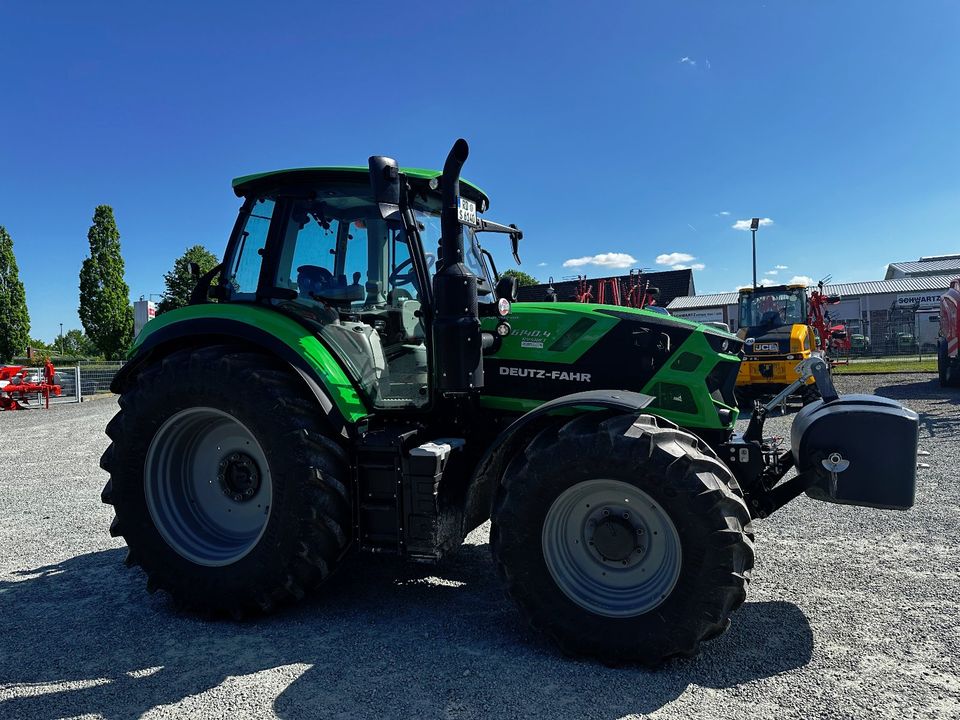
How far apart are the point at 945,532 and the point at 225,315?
5.51 metres

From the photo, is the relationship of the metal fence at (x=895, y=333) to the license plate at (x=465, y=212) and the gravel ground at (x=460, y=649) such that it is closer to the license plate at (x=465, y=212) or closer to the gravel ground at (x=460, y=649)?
the gravel ground at (x=460, y=649)

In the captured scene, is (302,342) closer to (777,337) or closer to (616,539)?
(616,539)

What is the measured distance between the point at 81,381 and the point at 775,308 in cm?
2182

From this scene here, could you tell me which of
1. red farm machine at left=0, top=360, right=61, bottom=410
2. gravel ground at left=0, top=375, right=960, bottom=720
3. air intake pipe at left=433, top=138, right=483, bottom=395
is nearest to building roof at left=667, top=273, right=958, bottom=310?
red farm machine at left=0, top=360, right=61, bottom=410

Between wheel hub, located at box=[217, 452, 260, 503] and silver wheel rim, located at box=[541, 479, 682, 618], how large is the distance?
191 cm

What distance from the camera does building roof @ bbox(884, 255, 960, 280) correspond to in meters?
48.2

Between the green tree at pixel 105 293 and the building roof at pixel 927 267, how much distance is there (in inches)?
2114

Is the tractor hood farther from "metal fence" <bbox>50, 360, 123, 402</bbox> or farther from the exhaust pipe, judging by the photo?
"metal fence" <bbox>50, 360, 123, 402</bbox>

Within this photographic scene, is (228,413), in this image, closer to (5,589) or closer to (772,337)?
(5,589)

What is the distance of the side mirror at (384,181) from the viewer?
11.5ft

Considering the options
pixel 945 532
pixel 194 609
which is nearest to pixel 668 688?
pixel 194 609

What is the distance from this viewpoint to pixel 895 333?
127ft

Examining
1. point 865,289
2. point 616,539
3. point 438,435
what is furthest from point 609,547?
point 865,289

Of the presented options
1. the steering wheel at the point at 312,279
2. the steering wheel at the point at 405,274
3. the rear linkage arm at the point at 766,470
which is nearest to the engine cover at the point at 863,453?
the rear linkage arm at the point at 766,470
